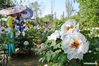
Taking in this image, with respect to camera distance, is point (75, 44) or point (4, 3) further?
point (4, 3)

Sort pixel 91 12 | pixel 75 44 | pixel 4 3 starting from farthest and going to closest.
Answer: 1. pixel 4 3
2. pixel 91 12
3. pixel 75 44

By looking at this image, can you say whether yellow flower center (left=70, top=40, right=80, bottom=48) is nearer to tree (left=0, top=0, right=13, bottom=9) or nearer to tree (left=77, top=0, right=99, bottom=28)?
tree (left=77, top=0, right=99, bottom=28)

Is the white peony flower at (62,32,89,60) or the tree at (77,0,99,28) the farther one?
the tree at (77,0,99,28)

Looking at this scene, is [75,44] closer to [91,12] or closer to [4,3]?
[91,12]

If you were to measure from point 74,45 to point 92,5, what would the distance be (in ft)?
13.2

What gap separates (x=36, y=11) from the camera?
2967cm

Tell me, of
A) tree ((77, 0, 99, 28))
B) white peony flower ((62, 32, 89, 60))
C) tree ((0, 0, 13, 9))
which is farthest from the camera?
tree ((0, 0, 13, 9))

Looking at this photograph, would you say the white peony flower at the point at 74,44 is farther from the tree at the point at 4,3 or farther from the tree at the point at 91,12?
the tree at the point at 4,3

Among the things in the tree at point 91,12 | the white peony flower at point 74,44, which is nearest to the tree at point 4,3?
the tree at point 91,12

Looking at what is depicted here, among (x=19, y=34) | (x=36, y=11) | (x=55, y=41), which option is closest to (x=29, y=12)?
(x=19, y=34)

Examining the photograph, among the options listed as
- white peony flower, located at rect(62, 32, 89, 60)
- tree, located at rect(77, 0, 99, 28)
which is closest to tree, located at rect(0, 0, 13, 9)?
tree, located at rect(77, 0, 99, 28)

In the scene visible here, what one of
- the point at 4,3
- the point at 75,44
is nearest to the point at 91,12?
the point at 75,44

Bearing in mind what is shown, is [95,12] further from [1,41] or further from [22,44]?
[1,41]

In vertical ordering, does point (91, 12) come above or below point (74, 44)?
below
